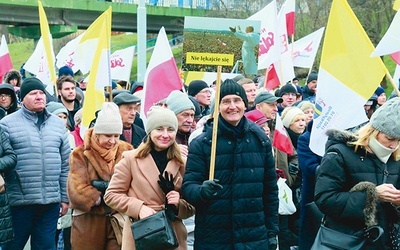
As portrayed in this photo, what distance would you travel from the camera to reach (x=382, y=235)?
16.3 feet

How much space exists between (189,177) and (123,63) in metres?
8.02

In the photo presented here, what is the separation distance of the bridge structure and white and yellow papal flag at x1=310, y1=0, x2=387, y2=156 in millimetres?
27653

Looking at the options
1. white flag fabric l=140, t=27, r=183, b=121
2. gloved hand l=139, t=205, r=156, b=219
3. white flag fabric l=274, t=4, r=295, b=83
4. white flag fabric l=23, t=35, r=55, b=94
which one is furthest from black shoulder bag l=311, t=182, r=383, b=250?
white flag fabric l=23, t=35, r=55, b=94

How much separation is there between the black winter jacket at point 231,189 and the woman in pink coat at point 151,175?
0.51ft

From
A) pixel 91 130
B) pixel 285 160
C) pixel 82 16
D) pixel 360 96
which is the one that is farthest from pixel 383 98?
pixel 82 16

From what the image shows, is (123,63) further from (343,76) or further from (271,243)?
(271,243)

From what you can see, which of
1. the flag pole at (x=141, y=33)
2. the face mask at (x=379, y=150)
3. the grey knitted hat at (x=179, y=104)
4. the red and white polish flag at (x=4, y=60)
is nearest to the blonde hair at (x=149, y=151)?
the grey knitted hat at (x=179, y=104)

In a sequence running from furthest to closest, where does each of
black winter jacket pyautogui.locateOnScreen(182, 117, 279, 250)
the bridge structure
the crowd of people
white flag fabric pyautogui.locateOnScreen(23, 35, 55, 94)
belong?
the bridge structure < white flag fabric pyautogui.locateOnScreen(23, 35, 55, 94) < black winter jacket pyautogui.locateOnScreen(182, 117, 279, 250) < the crowd of people

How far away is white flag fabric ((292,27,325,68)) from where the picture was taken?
14085 mm

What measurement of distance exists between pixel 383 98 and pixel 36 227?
603cm

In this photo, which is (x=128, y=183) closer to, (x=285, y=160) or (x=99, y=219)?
(x=99, y=219)

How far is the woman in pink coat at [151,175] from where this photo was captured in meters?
5.54

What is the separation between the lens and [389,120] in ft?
16.4

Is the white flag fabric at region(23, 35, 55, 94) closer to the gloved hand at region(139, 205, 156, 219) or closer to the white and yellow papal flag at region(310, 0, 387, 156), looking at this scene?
the white and yellow papal flag at region(310, 0, 387, 156)
